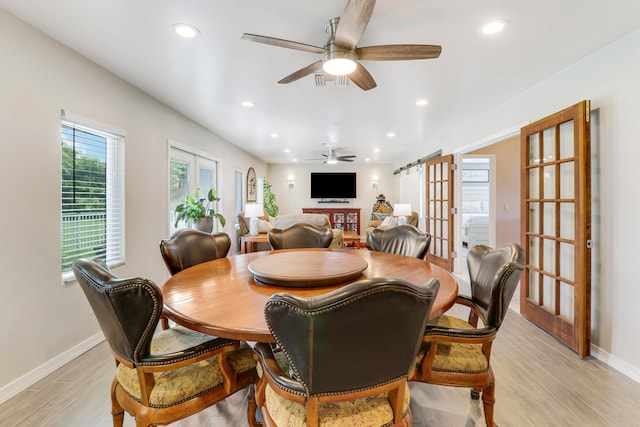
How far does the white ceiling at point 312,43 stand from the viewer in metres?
1.79

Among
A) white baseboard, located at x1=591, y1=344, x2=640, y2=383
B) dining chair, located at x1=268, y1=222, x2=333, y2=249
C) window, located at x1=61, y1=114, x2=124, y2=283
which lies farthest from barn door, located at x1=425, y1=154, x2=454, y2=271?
window, located at x1=61, y1=114, x2=124, y2=283

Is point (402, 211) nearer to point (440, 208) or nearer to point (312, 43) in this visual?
point (440, 208)

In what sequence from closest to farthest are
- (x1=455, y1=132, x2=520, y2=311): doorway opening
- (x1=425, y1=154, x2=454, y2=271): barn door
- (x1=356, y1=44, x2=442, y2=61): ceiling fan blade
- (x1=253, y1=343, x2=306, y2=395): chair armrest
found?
(x1=253, y1=343, x2=306, y2=395): chair armrest → (x1=356, y1=44, x2=442, y2=61): ceiling fan blade → (x1=425, y1=154, x2=454, y2=271): barn door → (x1=455, y1=132, x2=520, y2=311): doorway opening

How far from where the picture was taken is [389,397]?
3.40ft

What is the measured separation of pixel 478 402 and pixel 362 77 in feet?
7.61

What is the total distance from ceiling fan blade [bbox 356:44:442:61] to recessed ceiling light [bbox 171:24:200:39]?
1149mm

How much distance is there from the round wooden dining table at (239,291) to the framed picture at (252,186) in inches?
202

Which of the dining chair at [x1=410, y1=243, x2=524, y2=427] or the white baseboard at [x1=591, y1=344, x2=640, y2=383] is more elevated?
the dining chair at [x1=410, y1=243, x2=524, y2=427]

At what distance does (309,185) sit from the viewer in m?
9.12

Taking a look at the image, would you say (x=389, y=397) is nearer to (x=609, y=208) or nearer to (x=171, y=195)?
(x=609, y=208)

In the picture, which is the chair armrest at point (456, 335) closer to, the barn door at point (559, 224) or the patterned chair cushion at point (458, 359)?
the patterned chair cushion at point (458, 359)

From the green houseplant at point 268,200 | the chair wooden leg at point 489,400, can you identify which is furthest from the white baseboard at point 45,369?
the green houseplant at point 268,200

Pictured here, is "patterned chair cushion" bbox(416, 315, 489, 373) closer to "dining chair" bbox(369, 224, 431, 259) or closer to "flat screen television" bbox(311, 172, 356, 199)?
"dining chair" bbox(369, 224, 431, 259)

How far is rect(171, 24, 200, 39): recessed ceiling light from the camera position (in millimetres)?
1958
